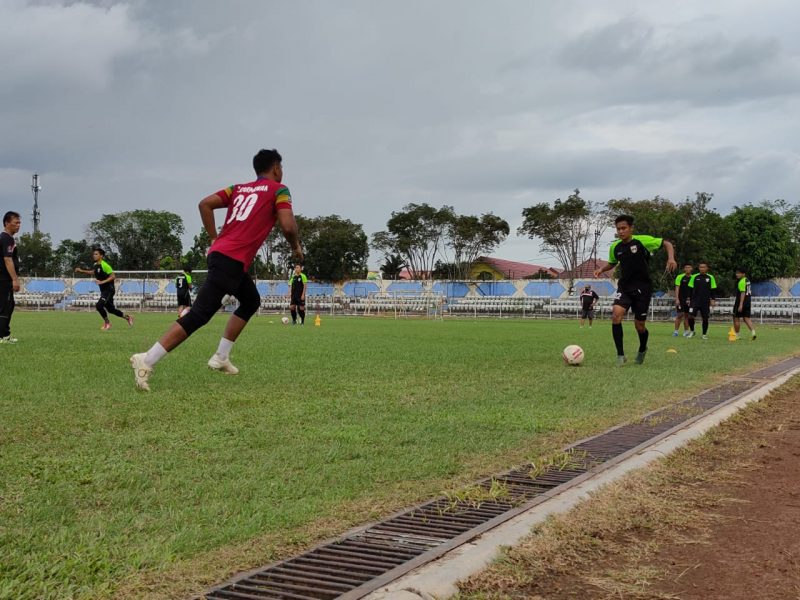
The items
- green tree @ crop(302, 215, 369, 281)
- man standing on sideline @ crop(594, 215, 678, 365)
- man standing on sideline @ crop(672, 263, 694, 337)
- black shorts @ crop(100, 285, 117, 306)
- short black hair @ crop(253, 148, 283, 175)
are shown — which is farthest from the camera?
green tree @ crop(302, 215, 369, 281)

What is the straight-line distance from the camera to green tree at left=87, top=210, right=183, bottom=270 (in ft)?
269

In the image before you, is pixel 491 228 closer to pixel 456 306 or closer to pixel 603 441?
pixel 456 306

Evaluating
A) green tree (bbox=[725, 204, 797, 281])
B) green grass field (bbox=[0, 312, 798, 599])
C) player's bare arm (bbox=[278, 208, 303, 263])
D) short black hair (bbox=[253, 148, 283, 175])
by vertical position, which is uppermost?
green tree (bbox=[725, 204, 797, 281])

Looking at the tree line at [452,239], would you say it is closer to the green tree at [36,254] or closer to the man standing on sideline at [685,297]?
the green tree at [36,254]

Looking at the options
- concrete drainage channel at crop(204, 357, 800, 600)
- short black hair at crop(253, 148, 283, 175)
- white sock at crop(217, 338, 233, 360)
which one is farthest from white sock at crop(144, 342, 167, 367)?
concrete drainage channel at crop(204, 357, 800, 600)

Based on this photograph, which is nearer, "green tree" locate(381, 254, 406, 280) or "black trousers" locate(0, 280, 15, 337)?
"black trousers" locate(0, 280, 15, 337)

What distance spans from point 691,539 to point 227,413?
3.43 m

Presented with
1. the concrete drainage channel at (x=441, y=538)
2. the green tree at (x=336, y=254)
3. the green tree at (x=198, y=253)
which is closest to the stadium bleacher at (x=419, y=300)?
the green tree at (x=336, y=254)

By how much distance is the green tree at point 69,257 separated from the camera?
250ft

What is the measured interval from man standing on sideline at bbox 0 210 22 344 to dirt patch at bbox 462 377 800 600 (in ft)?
32.3

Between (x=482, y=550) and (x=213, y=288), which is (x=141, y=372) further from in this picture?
(x=482, y=550)

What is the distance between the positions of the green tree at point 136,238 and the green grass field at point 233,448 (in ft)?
255

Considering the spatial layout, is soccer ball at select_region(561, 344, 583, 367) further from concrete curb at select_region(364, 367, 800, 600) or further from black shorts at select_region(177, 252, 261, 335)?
concrete curb at select_region(364, 367, 800, 600)

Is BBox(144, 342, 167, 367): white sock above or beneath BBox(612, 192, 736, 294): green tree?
beneath
